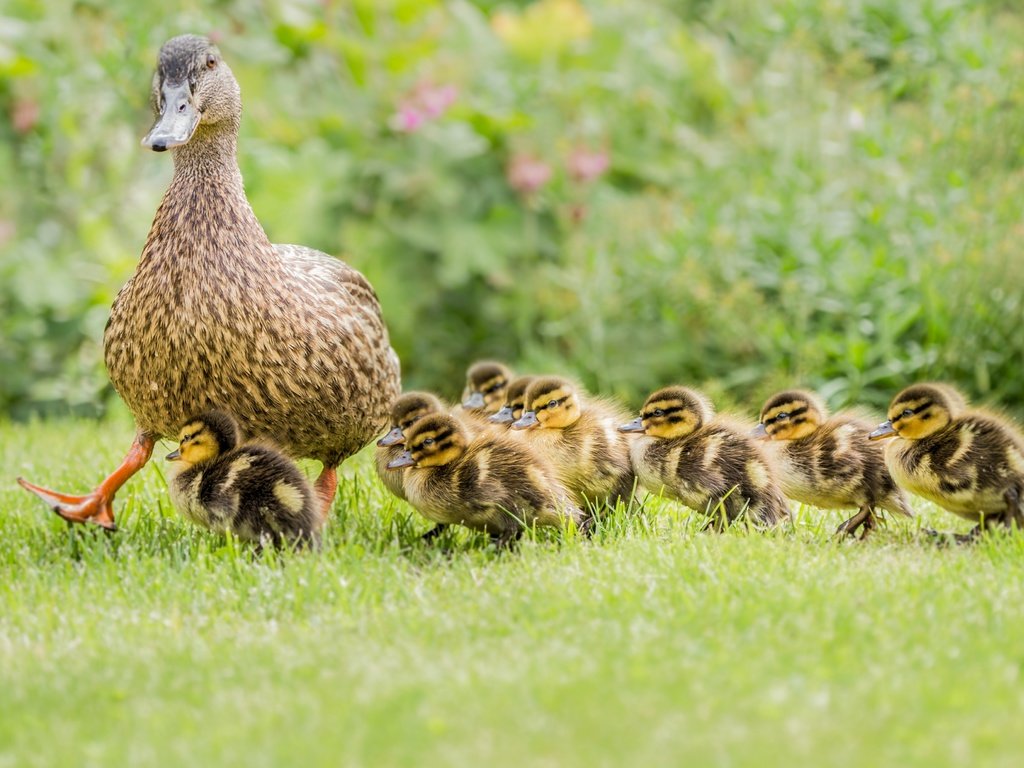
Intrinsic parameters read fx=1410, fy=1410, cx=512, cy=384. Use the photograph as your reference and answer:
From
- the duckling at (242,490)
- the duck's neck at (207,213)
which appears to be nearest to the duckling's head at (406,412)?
the duckling at (242,490)

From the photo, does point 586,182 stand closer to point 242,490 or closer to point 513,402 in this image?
point 513,402

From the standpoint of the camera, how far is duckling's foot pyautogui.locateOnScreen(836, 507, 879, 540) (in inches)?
179

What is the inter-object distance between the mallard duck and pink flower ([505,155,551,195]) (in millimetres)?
3429

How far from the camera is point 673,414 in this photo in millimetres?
4629

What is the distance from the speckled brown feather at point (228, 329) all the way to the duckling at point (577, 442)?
1.95ft

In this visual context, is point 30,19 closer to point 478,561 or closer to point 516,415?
point 516,415

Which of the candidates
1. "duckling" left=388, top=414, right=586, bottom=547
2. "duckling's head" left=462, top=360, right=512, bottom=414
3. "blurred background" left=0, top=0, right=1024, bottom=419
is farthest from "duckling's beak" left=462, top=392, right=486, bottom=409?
A: "blurred background" left=0, top=0, right=1024, bottom=419

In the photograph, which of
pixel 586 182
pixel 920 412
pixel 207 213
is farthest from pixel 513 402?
pixel 586 182

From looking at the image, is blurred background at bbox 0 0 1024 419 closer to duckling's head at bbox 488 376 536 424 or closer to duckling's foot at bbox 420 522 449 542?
duckling's head at bbox 488 376 536 424

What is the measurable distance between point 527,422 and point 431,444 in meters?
0.44

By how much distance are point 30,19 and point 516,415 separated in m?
5.33

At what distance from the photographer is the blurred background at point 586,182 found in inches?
279

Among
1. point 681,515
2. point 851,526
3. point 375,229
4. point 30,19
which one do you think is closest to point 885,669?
point 851,526

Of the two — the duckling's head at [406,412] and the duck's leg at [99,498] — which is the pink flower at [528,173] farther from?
the duck's leg at [99,498]
